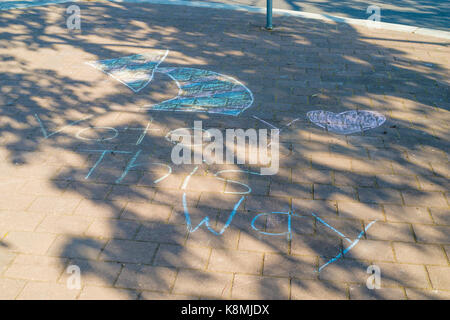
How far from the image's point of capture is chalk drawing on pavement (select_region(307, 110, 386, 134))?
5109mm

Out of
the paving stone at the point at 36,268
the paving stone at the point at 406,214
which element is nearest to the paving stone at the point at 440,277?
the paving stone at the point at 406,214

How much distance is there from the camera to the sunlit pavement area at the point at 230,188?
3.20 m

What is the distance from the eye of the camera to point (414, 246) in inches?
136

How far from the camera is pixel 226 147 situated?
4738 mm

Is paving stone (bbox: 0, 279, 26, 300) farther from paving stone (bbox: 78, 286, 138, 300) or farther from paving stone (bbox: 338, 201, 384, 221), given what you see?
paving stone (bbox: 338, 201, 384, 221)

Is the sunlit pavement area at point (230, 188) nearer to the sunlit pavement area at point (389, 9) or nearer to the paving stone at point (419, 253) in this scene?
the paving stone at point (419, 253)

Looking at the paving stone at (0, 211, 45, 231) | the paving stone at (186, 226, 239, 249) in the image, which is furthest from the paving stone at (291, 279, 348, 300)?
the paving stone at (0, 211, 45, 231)

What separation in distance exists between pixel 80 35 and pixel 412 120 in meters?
6.35

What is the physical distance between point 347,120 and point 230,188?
6.84 ft

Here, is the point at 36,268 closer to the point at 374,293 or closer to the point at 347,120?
the point at 374,293

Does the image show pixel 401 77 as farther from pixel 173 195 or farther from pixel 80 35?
pixel 80 35

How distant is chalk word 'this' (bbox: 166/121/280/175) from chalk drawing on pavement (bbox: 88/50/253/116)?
1.84ft

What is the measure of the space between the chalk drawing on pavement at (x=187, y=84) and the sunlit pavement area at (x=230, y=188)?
159 millimetres

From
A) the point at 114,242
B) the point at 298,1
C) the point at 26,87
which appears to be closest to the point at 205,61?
the point at 26,87
